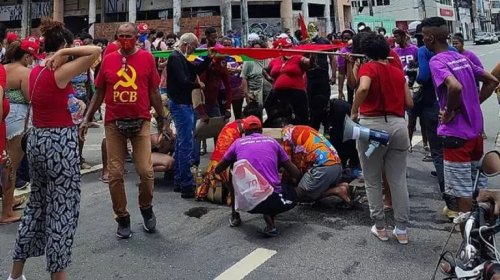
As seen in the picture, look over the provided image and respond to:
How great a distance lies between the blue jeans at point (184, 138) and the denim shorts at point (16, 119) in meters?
1.66

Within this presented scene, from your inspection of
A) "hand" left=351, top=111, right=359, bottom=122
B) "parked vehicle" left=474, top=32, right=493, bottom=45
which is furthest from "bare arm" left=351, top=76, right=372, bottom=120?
"parked vehicle" left=474, top=32, right=493, bottom=45

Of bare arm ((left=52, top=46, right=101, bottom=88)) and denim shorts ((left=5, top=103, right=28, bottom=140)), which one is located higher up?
bare arm ((left=52, top=46, right=101, bottom=88))

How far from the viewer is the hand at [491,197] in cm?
216

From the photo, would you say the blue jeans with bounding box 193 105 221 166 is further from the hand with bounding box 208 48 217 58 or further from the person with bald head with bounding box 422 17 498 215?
the person with bald head with bounding box 422 17 498 215

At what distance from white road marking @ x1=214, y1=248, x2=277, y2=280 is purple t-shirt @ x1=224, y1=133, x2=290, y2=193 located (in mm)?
678

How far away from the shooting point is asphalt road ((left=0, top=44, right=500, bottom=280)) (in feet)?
13.1

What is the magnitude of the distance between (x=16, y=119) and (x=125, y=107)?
176 cm

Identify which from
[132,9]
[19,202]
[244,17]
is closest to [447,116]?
[19,202]

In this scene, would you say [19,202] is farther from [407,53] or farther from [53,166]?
[407,53]

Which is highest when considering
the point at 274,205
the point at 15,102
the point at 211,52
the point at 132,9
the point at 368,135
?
the point at 132,9

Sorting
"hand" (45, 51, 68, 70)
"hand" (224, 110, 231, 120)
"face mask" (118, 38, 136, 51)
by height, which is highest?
"face mask" (118, 38, 136, 51)

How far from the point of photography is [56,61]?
11.0ft

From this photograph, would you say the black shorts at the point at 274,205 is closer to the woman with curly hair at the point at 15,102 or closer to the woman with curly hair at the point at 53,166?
the woman with curly hair at the point at 53,166

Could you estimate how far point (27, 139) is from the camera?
362 centimetres
